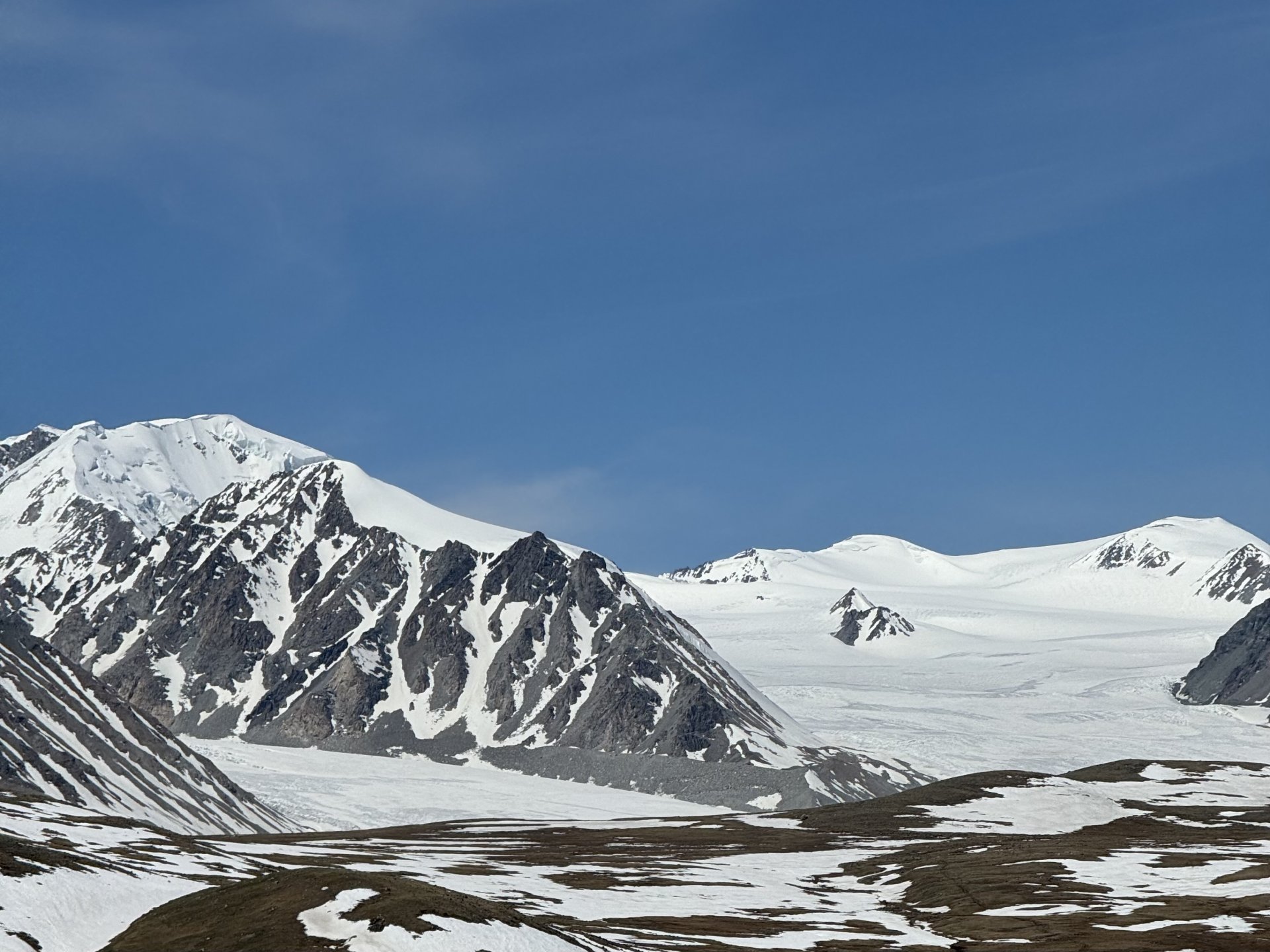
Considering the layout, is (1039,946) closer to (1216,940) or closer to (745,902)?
(1216,940)

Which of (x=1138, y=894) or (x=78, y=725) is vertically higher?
(x=78, y=725)

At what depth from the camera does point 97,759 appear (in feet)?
583

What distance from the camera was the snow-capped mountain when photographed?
16388 centimetres

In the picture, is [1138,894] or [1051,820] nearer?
[1138,894]

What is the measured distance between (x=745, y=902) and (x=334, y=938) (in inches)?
1920

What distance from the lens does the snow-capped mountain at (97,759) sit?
163875 millimetres

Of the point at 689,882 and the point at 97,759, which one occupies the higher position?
the point at 97,759

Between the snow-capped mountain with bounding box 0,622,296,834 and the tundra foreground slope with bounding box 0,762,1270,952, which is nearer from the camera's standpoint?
the tundra foreground slope with bounding box 0,762,1270,952

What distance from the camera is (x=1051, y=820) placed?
7111 inches

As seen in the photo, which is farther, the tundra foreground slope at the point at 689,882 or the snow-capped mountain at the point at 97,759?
the snow-capped mountain at the point at 97,759

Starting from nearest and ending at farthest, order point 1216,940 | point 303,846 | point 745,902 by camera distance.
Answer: point 1216,940, point 745,902, point 303,846

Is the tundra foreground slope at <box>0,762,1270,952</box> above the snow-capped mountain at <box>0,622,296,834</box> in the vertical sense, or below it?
below

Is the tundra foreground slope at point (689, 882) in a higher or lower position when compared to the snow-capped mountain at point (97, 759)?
lower

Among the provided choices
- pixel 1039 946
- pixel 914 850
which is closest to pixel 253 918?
pixel 1039 946
